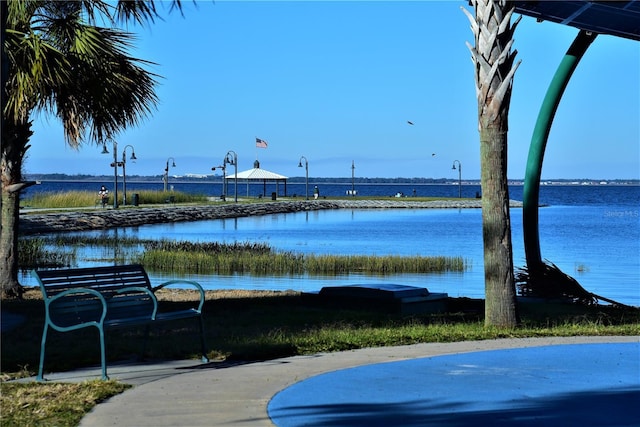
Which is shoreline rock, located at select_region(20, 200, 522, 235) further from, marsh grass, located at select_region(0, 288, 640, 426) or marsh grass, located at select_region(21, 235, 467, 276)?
marsh grass, located at select_region(0, 288, 640, 426)

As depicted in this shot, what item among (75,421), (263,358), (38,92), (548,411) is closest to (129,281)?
(263,358)

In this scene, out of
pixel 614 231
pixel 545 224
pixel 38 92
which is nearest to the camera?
pixel 38 92

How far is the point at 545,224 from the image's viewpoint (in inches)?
2343

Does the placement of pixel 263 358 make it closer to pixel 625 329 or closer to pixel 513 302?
pixel 513 302

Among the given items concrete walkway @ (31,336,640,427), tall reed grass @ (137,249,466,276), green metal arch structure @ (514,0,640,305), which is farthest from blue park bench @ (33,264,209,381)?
tall reed grass @ (137,249,466,276)

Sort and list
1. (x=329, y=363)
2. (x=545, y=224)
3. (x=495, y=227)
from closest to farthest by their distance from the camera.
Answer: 1. (x=329, y=363)
2. (x=495, y=227)
3. (x=545, y=224)

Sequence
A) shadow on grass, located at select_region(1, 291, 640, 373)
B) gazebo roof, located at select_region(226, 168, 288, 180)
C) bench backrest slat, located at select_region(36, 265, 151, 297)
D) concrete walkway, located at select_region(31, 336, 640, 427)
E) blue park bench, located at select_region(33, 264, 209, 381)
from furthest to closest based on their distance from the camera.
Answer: gazebo roof, located at select_region(226, 168, 288, 180), shadow on grass, located at select_region(1, 291, 640, 373), bench backrest slat, located at select_region(36, 265, 151, 297), blue park bench, located at select_region(33, 264, 209, 381), concrete walkway, located at select_region(31, 336, 640, 427)

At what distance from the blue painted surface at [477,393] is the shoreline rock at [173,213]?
32187 millimetres

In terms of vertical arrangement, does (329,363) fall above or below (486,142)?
below

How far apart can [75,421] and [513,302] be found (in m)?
5.67

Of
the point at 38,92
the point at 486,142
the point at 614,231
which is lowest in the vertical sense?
the point at 614,231

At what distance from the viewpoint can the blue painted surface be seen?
250 inches

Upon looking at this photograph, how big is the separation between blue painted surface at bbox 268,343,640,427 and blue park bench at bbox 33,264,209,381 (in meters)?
1.38

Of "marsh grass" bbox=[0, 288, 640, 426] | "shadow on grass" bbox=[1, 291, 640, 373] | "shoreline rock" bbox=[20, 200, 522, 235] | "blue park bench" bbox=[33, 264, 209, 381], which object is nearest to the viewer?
"marsh grass" bbox=[0, 288, 640, 426]
